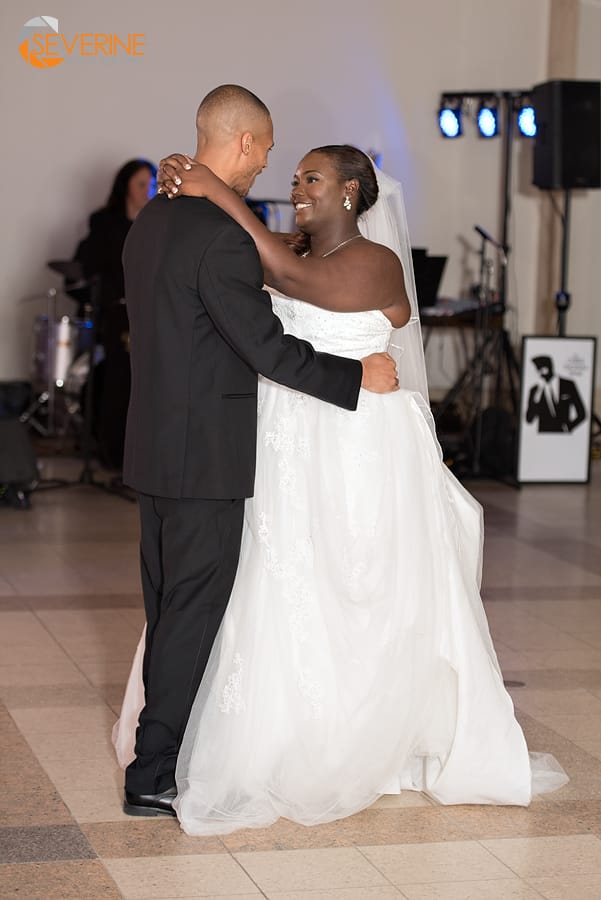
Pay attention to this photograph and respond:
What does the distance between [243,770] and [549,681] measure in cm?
160

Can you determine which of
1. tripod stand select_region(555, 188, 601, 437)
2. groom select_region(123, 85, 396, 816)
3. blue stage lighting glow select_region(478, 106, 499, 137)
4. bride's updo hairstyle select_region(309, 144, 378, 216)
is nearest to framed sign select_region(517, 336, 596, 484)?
tripod stand select_region(555, 188, 601, 437)

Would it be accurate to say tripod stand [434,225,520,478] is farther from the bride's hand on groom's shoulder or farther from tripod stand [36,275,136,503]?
the bride's hand on groom's shoulder

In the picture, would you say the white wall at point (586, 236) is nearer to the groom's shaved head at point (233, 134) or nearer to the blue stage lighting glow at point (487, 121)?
the blue stage lighting glow at point (487, 121)

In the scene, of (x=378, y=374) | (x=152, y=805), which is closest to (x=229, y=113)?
(x=378, y=374)

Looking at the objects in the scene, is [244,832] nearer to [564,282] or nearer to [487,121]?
[564,282]

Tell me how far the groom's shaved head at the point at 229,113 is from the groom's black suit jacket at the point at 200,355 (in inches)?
7.0

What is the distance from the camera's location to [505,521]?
7.43 meters

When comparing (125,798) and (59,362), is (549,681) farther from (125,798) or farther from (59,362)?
(59,362)

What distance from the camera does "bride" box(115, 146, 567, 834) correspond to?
10.3 feet

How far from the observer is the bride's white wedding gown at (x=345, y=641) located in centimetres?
314

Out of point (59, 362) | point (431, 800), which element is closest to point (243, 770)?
point (431, 800)

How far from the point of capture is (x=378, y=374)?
3.21 m

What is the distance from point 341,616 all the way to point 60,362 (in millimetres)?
6214

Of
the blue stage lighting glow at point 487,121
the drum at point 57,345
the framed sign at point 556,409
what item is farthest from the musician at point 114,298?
the blue stage lighting glow at point 487,121
